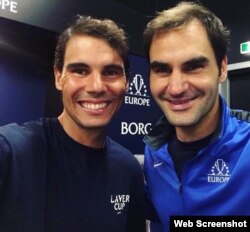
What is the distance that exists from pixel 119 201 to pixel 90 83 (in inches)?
17.3

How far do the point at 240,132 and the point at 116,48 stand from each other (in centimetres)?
55

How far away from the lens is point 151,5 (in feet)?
12.1

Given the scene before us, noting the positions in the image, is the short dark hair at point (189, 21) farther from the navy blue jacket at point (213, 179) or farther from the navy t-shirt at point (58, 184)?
the navy t-shirt at point (58, 184)

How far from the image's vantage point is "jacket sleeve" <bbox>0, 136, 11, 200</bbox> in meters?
1.06

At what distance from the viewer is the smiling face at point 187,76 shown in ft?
4.19

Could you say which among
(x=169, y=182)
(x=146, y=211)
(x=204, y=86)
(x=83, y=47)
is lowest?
(x=146, y=211)

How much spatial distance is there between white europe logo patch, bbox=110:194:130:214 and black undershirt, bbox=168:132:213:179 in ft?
0.72

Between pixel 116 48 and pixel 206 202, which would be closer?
pixel 206 202

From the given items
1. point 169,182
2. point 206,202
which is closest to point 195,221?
point 206,202

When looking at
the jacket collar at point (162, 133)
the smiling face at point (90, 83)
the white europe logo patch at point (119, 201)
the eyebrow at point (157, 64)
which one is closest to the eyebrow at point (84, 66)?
the smiling face at point (90, 83)

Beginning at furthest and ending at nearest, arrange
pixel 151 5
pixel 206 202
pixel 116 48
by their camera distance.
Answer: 1. pixel 151 5
2. pixel 116 48
3. pixel 206 202

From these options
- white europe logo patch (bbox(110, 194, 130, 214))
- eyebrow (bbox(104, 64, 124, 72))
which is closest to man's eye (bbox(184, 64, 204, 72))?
eyebrow (bbox(104, 64, 124, 72))

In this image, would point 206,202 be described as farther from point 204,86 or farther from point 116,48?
point 116,48

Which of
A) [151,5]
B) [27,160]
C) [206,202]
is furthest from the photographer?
[151,5]
